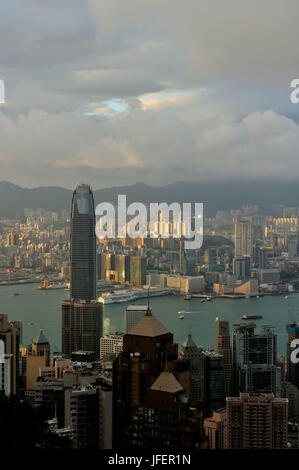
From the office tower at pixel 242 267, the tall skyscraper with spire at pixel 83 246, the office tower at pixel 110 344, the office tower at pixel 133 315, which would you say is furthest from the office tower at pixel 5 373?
the office tower at pixel 242 267

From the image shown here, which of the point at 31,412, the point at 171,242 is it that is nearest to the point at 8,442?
the point at 31,412

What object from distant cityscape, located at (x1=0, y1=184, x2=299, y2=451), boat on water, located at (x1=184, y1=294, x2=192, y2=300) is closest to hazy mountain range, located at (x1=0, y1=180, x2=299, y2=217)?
distant cityscape, located at (x1=0, y1=184, x2=299, y2=451)

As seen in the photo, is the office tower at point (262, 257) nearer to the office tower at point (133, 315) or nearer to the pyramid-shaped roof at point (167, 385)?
the office tower at point (133, 315)

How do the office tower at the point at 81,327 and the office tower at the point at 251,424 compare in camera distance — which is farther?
the office tower at the point at 81,327

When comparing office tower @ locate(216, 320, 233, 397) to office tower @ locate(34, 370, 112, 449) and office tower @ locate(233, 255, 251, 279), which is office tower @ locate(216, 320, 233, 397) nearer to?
office tower @ locate(34, 370, 112, 449)

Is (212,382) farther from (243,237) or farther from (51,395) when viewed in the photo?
(243,237)

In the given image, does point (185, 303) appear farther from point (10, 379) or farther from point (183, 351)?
point (10, 379)

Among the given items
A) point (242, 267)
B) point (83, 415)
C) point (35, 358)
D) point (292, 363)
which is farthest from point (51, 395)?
point (242, 267)
